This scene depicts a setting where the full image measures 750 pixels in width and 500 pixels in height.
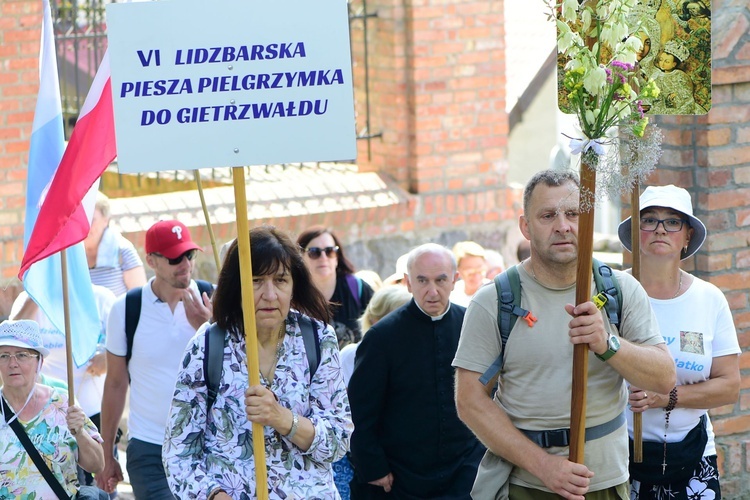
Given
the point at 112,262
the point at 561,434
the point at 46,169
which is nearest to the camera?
the point at 561,434

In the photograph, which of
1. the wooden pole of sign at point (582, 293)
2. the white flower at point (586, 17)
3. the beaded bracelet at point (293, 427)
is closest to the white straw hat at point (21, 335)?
the beaded bracelet at point (293, 427)

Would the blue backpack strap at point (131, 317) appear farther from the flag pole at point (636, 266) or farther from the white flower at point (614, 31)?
the white flower at point (614, 31)

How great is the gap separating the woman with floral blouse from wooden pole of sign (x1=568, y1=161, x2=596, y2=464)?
0.80 meters

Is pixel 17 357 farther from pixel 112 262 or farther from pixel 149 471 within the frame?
pixel 112 262

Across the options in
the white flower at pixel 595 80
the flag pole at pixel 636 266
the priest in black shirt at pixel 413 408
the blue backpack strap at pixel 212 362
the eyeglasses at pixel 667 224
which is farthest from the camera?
the priest in black shirt at pixel 413 408

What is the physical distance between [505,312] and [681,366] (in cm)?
114

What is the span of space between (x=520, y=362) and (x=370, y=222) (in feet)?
18.8

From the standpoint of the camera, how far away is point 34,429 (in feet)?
17.7

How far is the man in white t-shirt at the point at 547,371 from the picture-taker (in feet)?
14.5

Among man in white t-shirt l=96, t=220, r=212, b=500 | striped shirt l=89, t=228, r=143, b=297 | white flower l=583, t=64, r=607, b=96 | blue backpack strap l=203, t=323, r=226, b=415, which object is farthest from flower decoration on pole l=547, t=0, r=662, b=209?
striped shirt l=89, t=228, r=143, b=297

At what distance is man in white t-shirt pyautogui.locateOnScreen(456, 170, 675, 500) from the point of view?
173 inches

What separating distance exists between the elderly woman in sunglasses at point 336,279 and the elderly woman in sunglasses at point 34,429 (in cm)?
202

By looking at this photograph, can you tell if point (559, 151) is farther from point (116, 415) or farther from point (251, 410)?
point (251, 410)

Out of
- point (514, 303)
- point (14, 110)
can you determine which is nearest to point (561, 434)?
point (514, 303)
